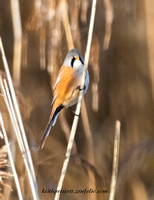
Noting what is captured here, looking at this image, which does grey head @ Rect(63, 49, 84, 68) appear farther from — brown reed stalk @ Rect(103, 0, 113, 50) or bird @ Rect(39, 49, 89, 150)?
brown reed stalk @ Rect(103, 0, 113, 50)

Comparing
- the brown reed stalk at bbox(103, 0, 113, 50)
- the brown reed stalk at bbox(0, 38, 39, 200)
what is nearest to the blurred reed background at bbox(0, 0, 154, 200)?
the brown reed stalk at bbox(103, 0, 113, 50)

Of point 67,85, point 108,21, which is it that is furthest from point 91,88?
point 108,21

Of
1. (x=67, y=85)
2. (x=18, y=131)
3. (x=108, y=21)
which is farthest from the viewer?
(x=108, y=21)

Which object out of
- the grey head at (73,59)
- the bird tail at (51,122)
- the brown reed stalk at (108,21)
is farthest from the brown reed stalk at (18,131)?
the brown reed stalk at (108,21)

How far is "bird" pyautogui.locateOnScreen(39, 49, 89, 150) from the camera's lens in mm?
1111

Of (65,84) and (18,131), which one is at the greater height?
(65,84)

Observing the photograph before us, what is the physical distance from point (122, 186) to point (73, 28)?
652 mm

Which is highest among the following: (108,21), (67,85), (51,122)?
(108,21)

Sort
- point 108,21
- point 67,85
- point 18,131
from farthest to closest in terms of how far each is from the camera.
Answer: point 108,21
point 67,85
point 18,131

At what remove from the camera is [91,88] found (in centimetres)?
121

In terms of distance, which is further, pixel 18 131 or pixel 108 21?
pixel 108 21

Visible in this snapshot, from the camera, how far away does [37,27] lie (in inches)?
47.0

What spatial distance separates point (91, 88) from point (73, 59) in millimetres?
140

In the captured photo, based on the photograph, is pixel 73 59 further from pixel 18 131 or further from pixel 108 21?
pixel 18 131
